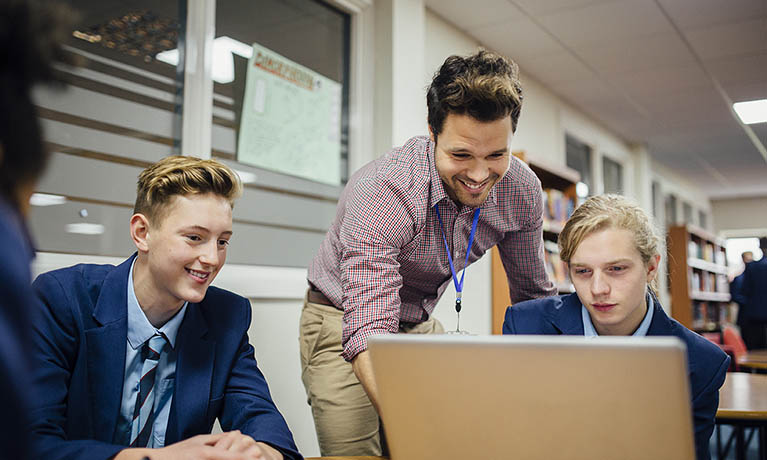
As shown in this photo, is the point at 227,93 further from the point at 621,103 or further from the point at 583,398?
the point at 621,103

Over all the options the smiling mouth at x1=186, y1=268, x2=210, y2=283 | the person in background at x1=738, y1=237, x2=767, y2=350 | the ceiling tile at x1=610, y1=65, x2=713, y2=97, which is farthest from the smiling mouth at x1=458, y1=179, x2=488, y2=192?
the person in background at x1=738, y1=237, x2=767, y2=350

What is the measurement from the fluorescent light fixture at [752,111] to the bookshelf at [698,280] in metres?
1.48

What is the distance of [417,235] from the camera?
1.57m

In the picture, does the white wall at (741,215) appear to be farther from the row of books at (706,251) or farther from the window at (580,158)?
the window at (580,158)

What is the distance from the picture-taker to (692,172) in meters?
8.46

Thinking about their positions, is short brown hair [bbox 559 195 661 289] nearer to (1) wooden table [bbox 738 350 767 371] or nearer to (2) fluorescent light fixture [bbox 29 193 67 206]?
(2) fluorescent light fixture [bbox 29 193 67 206]

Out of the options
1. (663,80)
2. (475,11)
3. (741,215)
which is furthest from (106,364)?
(741,215)

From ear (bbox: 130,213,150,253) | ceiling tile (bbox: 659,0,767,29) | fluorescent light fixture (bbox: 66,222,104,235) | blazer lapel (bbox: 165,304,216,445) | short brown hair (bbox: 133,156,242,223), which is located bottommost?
blazer lapel (bbox: 165,304,216,445)

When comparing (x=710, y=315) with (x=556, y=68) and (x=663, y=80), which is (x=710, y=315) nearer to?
(x=663, y=80)

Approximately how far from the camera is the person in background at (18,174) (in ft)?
1.33

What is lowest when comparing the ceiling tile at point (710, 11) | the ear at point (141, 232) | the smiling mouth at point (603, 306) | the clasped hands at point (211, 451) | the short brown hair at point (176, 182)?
the clasped hands at point (211, 451)

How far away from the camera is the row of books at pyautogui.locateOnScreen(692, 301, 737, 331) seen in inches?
305

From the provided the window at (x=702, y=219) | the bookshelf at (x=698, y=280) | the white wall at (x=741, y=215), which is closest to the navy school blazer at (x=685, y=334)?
the bookshelf at (x=698, y=280)

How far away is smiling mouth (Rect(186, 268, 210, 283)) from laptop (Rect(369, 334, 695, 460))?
0.70 metres
